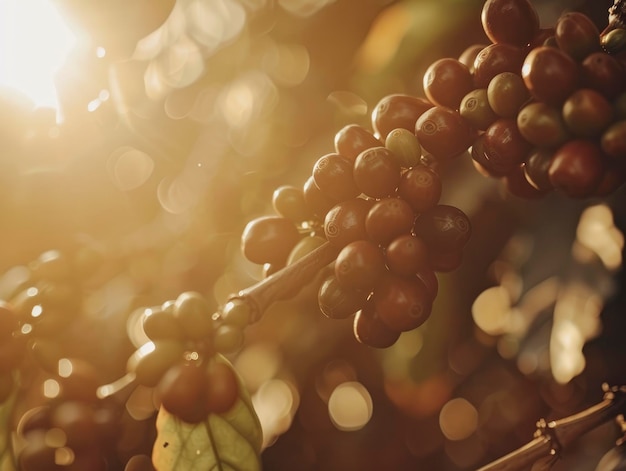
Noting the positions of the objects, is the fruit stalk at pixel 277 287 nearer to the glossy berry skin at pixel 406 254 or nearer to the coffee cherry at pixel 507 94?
the glossy berry skin at pixel 406 254

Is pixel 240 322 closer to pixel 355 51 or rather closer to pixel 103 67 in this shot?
pixel 103 67

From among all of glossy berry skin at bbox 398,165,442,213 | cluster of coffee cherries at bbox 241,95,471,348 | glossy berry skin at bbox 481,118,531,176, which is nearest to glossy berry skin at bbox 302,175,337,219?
cluster of coffee cherries at bbox 241,95,471,348

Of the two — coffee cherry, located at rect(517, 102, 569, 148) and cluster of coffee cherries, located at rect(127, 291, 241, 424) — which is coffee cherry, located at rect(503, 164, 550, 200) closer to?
coffee cherry, located at rect(517, 102, 569, 148)

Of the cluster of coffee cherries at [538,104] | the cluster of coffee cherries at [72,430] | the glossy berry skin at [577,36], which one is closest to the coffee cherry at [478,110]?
the cluster of coffee cherries at [538,104]

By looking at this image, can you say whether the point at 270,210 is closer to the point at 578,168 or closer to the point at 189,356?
the point at 189,356

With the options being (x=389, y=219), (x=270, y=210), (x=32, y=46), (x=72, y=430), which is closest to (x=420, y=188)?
(x=389, y=219)

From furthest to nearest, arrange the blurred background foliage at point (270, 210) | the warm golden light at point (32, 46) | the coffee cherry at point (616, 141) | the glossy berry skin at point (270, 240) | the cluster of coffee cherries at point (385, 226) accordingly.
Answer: the blurred background foliage at point (270, 210), the warm golden light at point (32, 46), the glossy berry skin at point (270, 240), the cluster of coffee cherries at point (385, 226), the coffee cherry at point (616, 141)
